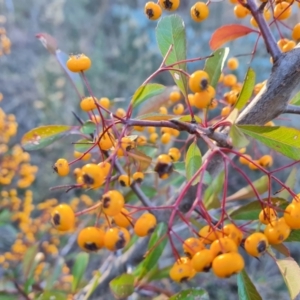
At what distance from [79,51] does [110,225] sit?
11.9ft

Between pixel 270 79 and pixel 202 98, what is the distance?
162 millimetres

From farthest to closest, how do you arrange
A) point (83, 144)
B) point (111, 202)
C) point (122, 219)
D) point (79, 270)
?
point (79, 270)
point (83, 144)
point (122, 219)
point (111, 202)

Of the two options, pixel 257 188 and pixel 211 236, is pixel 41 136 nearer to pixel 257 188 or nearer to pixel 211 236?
pixel 211 236

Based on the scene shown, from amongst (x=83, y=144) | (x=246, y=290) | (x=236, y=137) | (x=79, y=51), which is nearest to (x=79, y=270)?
(x=83, y=144)

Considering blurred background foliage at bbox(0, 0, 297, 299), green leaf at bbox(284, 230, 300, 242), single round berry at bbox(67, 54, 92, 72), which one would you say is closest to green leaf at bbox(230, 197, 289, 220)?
green leaf at bbox(284, 230, 300, 242)

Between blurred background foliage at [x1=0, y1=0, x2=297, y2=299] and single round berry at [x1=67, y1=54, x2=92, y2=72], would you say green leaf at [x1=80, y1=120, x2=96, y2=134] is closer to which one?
single round berry at [x1=67, y1=54, x2=92, y2=72]

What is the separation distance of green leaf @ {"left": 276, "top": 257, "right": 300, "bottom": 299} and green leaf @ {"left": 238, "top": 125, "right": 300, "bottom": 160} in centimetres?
18

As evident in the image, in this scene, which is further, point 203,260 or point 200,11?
point 200,11

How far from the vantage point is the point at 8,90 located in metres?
4.03

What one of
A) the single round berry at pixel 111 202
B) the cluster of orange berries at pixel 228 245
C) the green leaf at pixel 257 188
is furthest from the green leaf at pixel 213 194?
the single round berry at pixel 111 202

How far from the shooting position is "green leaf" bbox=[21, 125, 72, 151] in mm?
753

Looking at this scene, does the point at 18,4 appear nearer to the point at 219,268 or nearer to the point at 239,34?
the point at 239,34

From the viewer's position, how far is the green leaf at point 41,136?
753mm

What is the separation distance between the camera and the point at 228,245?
55 centimetres
